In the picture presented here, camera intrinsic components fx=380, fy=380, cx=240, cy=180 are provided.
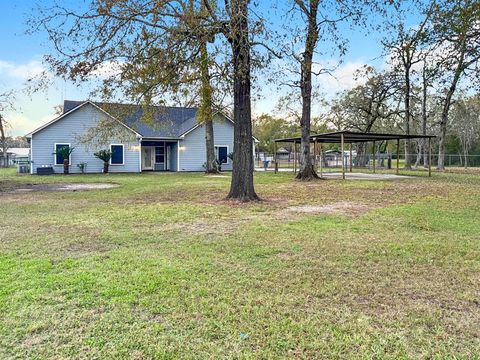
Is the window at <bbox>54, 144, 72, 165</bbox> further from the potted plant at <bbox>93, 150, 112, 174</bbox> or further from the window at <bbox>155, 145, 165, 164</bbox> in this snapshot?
the window at <bbox>155, 145, 165, 164</bbox>

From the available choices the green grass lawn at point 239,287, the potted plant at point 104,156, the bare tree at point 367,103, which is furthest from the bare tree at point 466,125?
the green grass lawn at point 239,287

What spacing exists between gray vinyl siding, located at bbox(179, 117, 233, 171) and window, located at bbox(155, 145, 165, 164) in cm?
217

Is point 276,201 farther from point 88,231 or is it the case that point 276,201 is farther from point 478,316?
point 478,316

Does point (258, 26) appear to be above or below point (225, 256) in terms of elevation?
above

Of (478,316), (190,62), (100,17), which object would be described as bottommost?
(478,316)

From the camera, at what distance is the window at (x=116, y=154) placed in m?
23.4

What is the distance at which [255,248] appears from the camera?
4.66 metres

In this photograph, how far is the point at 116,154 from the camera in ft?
77.3

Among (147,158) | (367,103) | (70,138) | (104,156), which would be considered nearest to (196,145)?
(147,158)

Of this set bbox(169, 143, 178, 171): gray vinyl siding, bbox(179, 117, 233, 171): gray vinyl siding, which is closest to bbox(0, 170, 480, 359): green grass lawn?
bbox(179, 117, 233, 171): gray vinyl siding

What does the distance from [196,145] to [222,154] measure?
6.38 ft

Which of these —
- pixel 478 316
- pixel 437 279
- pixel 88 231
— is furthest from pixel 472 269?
pixel 88 231

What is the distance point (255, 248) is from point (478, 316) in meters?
2.46

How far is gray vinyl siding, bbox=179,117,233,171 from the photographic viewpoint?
2545 centimetres
